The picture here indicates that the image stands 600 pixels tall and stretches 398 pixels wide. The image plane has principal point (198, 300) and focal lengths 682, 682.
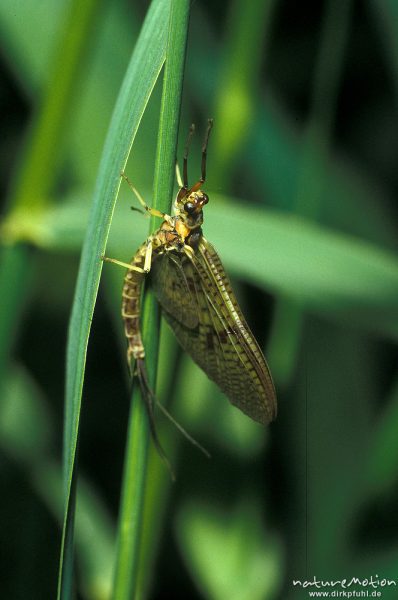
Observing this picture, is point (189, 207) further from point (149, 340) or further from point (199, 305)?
point (149, 340)

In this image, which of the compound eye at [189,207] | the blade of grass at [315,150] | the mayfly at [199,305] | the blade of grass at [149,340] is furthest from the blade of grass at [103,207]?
the blade of grass at [315,150]

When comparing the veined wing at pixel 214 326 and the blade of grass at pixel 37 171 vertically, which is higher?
the blade of grass at pixel 37 171

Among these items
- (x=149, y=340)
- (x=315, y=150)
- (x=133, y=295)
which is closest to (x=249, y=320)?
(x=315, y=150)

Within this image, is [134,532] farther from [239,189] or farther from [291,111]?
[291,111]

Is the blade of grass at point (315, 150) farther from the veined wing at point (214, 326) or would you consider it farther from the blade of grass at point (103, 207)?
the blade of grass at point (103, 207)

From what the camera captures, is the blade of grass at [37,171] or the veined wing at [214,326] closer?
the veined wing at [214,326]

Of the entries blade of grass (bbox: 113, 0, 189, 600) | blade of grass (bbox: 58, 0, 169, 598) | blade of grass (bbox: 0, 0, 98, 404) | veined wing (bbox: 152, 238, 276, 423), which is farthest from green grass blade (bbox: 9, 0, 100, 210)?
blade of grass (bbox: 113, 0, 189, 600)
